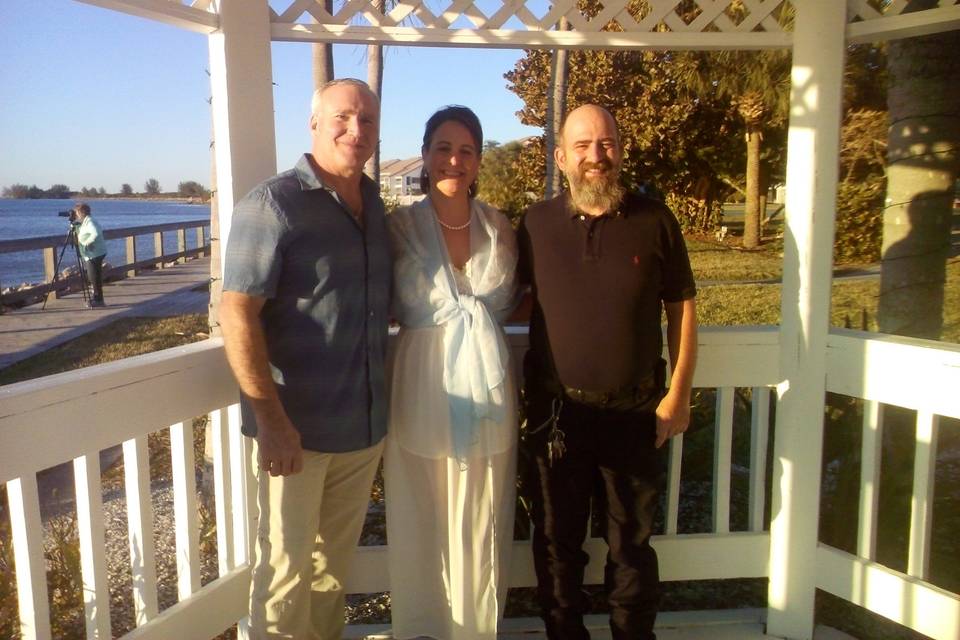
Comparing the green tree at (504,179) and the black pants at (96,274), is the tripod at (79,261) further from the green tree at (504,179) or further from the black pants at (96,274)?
the green tree at (504,179)

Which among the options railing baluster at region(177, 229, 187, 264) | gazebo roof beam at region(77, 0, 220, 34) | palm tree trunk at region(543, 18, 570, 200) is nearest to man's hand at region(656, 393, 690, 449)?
gazebo roof beam at region(77, 0, 220, 34)

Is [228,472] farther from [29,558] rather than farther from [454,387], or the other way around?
[454,387]

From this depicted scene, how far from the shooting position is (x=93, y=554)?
6.32 ft

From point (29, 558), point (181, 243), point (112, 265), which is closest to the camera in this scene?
point (29, 558)

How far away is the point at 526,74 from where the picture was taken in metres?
17.1

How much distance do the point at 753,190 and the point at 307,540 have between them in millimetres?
14529

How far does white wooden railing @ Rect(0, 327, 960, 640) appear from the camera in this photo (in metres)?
1.75

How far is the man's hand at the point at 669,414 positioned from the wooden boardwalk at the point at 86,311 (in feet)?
34.9

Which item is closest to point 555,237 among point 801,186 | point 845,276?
point 801,186

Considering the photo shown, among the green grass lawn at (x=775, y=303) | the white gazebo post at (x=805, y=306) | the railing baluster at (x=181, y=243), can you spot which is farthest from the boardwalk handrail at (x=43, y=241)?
the white gazebo post at (x=805, y=306)

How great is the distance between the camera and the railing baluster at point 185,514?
2197 mm

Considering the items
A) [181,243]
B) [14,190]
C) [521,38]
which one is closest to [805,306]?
[521,38]

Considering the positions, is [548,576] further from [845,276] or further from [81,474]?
[845,276]

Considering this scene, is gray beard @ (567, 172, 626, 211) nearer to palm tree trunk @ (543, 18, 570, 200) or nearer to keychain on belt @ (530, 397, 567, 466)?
keychain on belt @ (530, 397, 567, 466)
